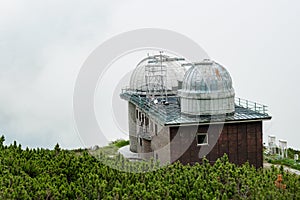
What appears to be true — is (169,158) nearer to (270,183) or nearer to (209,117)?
(209,117)

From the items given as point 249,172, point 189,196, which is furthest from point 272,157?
point 189,196

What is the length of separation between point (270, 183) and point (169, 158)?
8464 millimetres

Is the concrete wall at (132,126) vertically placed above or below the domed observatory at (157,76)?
below

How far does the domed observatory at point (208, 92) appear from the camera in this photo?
24.5m

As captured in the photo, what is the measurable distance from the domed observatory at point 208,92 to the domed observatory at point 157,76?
3.85m

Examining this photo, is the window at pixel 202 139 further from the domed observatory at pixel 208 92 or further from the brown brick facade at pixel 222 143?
the domed observatory at pixel 208 92

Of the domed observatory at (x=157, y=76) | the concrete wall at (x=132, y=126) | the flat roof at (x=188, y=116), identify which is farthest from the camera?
the concrete wall at (x=132, y=126)

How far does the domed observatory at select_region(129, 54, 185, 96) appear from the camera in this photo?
96.1 feet

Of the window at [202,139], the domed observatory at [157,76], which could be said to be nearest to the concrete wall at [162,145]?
the window at [202,139]

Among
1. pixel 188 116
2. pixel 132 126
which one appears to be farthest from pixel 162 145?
pixel 132 126

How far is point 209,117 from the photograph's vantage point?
79.9 feet

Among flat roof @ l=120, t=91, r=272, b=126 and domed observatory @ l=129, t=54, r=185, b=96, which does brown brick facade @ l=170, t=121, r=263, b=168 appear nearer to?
flat roof @ l=120, t=91, r=272, b=126

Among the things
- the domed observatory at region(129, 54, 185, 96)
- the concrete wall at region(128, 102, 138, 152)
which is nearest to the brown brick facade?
the domed observatory at region(129, 54, 185, 96)

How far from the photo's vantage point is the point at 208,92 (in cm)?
2452
